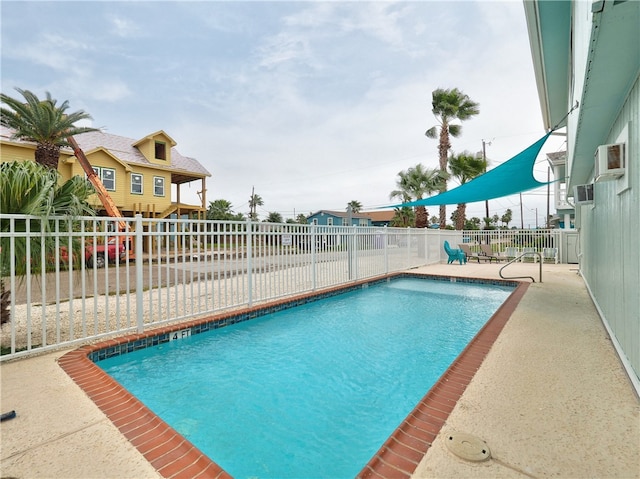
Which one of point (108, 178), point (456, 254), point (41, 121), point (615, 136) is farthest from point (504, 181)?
point (108, 178)

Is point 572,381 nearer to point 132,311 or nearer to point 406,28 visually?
point 132,311

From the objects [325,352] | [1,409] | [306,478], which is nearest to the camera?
[306,478]

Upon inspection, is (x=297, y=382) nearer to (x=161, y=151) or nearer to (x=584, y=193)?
(x=584, y=193)

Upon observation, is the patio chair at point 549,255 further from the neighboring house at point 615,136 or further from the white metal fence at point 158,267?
the neighboring house at point 615,136

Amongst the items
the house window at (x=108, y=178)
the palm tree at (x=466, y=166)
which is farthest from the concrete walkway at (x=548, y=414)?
the house window at (x=108, y=178)

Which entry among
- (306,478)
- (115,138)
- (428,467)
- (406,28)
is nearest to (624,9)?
(428,467)

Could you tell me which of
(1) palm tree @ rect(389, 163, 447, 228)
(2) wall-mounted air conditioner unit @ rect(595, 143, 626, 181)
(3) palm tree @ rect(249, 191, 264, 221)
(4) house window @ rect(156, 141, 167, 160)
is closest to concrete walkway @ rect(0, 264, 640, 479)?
(2) wall-mounted air conditioner unit @ rect(595, 143, 626, 181)

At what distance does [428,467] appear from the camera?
6.28 ft

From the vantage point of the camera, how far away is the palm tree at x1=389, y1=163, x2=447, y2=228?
19141 mm

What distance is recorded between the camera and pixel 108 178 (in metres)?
19.1

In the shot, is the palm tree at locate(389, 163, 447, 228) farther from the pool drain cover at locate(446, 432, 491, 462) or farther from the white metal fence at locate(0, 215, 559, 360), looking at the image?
the pool drain cover at locate(446, 432, 491, 462)

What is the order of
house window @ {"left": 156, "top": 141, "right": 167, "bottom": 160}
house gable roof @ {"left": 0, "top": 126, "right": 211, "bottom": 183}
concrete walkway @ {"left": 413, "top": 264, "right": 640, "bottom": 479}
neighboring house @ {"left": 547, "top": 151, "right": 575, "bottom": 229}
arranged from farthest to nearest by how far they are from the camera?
house window @ {"left": 156, "top": 141, "right": 167, "bottom": 160}
house gable roof @ {"left": 0, "top": 126, "right": 211, "bottom": 183}
neighboring house @ {"left": 547, "top": 151, "right": 575, "bottom": 229}
concrete walkway @ {"left": 413, "top": 264, "right": 640, "bottom": 479}

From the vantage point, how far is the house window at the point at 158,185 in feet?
70.1

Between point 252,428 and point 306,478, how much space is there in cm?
79
